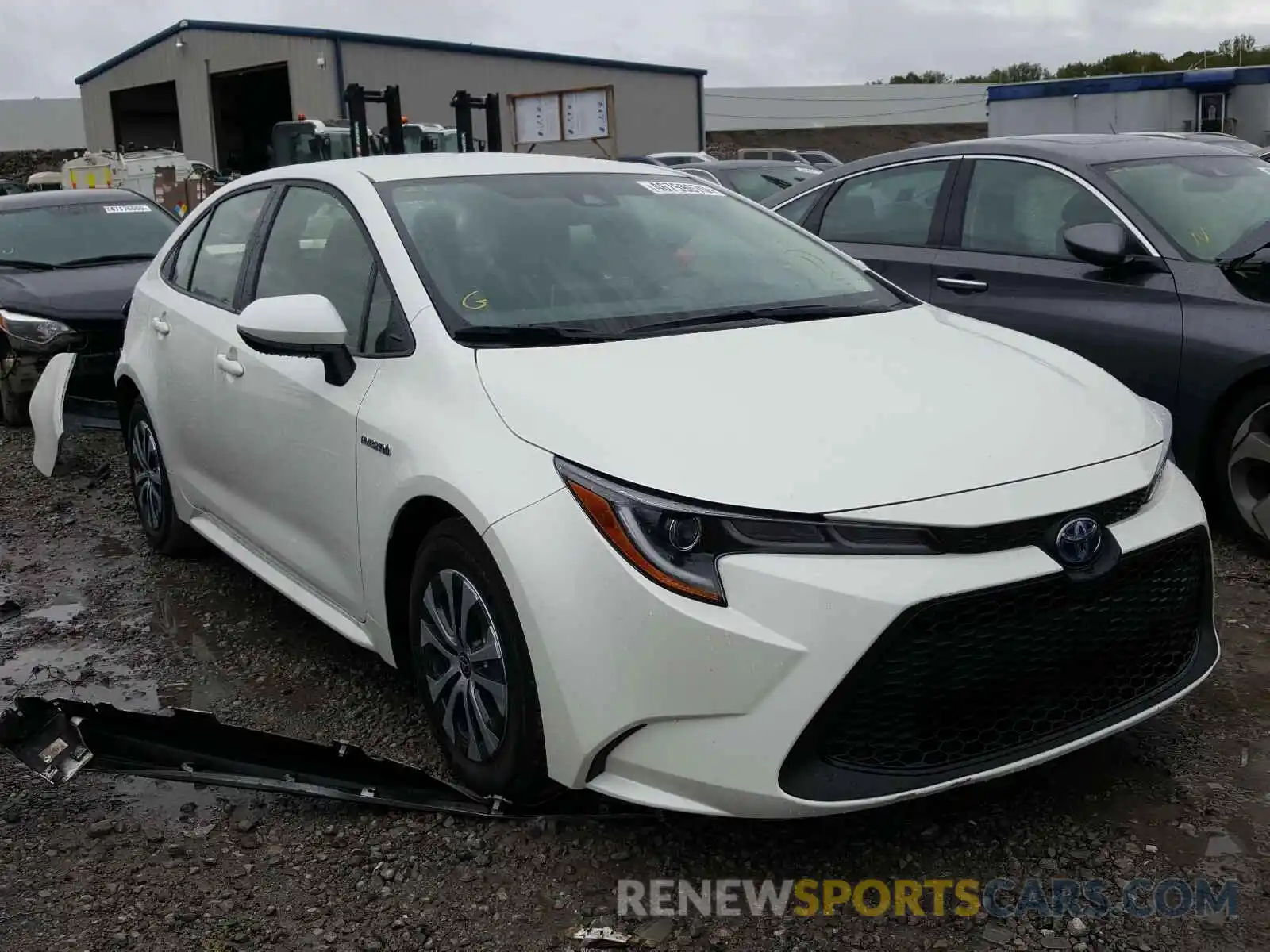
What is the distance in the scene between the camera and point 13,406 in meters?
8.27

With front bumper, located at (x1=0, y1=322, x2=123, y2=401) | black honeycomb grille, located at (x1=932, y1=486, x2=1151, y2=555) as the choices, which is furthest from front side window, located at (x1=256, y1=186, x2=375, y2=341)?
front bumper, located at (x1=0, y1=322, x2=123, y2=401)

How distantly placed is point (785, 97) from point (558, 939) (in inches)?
2171

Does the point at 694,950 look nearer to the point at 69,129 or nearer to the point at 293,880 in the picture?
the point at 293,880

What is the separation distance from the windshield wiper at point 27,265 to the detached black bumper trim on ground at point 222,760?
6169 millimetres

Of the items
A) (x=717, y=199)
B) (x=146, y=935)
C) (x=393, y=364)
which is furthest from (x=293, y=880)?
(x=717, y=199)

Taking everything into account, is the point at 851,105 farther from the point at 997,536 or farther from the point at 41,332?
the point at 997,536

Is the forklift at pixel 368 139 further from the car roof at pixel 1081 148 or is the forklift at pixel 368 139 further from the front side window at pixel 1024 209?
the front side window at pixel 1024 209

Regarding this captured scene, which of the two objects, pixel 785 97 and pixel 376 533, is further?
pixel 785 97

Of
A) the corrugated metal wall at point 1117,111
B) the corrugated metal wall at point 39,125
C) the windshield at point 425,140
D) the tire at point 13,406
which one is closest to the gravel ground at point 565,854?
the tire at point 13,406

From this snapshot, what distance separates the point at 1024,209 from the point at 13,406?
21.2ft

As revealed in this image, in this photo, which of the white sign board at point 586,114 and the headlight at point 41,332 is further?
the white sign board at point 586,114

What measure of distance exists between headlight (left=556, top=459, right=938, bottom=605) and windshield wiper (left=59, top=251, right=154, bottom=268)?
284 inches

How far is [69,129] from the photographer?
171ft

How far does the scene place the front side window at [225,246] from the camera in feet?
14.3
